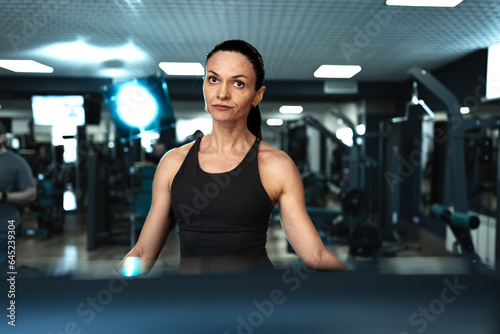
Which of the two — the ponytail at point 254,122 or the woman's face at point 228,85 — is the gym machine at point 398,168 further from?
the woman's face at point 228,85

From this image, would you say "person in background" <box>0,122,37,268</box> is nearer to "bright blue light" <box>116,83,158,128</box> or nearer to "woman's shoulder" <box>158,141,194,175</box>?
"bright blue light" <box>116,83,158,128</box>

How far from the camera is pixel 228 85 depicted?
683mm

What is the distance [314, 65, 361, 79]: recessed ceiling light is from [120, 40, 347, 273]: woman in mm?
4007

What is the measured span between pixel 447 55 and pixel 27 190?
3.93 m

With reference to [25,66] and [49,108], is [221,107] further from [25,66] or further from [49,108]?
[49,108]

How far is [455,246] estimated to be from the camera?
250 cm

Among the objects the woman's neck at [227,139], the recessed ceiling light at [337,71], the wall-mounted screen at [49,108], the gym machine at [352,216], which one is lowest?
the gym machine at [352,216]


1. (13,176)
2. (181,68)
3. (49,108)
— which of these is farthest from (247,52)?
(49,108)

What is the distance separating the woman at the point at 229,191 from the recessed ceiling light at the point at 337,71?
401cm

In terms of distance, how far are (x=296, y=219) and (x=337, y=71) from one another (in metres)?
4.44

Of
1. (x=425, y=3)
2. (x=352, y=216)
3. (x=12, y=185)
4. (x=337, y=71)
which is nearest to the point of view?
(x=12, y=185)

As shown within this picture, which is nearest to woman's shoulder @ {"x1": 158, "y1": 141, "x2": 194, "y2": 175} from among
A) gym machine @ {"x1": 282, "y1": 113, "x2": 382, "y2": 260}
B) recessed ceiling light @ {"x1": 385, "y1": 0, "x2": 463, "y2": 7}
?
recessed ceiling light @ {"x1": 385, "y1": 0, "x2": 463, "y2": 7}

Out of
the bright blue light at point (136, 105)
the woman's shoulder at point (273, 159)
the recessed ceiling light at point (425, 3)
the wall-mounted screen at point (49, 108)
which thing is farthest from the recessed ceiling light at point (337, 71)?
the woman's shoulder at point (273, 159)

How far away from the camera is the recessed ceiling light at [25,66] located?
4340mm
